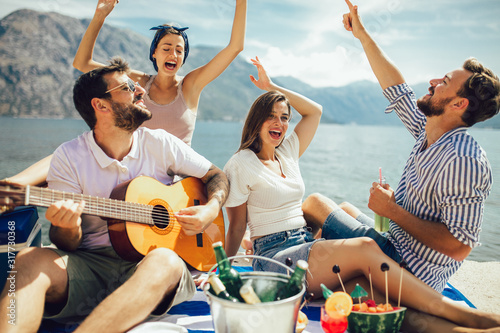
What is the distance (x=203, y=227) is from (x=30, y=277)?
130 cm

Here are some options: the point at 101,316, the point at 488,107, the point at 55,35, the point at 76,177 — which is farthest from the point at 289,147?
the point at 55,35

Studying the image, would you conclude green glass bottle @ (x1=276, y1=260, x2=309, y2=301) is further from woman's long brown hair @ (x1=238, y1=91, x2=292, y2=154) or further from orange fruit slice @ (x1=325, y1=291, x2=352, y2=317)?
woman's long brown hair @ (x1=238, y1=91, x2=292, y2=154)

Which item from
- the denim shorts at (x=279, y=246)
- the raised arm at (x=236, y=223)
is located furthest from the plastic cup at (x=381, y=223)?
the raised arm at (x=236, y=223)

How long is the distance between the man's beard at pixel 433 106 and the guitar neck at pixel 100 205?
Answer: 236 cm

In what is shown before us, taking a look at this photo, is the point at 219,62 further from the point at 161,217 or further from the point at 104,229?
the point at 104,229

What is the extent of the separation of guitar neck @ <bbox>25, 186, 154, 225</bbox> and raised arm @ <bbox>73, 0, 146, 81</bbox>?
1.95 meters

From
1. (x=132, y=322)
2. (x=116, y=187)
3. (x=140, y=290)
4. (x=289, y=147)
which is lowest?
(x=132, y=322)

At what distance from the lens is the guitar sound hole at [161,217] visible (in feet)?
9.96

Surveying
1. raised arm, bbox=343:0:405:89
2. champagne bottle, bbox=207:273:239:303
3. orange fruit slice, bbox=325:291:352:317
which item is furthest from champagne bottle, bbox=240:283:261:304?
raised arm, bbox=343:0:405:89

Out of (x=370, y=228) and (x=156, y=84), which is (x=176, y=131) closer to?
(x=156, y=84)

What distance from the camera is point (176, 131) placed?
4.46m

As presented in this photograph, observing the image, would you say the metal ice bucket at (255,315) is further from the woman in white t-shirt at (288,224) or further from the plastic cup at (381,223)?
the plastic cup at (381,223)

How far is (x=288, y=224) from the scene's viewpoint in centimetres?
335

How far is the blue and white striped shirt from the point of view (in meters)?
2.62
